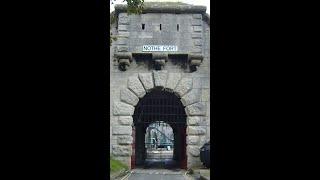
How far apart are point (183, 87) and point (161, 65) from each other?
1036mm

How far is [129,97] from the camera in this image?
52.4 feet

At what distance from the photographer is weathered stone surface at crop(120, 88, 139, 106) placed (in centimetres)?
1595

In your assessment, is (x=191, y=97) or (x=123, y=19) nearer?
(x=123, y=19)

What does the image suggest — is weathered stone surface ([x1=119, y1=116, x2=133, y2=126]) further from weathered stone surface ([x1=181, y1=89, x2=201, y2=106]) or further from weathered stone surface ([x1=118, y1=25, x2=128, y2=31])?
weathered stone surface ([x1=118, y1=25, x2=128, y2=31])

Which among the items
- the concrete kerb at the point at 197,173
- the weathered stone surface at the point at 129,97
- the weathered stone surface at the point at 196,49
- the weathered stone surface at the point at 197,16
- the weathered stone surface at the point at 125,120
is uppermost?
the weathered stone surface at the point at 197,16

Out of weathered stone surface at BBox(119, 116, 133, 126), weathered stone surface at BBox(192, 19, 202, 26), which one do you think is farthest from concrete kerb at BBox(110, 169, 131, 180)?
weathered stone surface at BBox(192, 19, 202, 26)

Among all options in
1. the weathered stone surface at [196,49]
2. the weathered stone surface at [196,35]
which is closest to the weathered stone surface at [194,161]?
the weathered stone surface at [196,49]

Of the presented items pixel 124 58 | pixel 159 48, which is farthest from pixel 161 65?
pixel 124 58

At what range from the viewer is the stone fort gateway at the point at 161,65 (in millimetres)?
15789

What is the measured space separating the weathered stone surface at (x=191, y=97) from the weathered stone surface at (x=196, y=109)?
0.13 metres

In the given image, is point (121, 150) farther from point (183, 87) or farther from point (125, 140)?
point (183, 87)

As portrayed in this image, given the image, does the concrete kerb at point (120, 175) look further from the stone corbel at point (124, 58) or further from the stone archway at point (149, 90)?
the stone corbel at point (124, 58)
